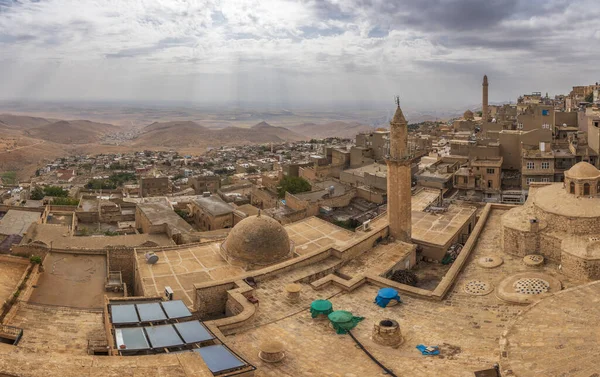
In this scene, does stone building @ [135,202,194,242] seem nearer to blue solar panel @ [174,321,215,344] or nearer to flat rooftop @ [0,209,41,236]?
flat rooftop @ [0,209,41,236]

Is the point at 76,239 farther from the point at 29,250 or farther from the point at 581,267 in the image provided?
the point at 581,267

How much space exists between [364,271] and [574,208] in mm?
8019

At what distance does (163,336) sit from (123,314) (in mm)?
1598

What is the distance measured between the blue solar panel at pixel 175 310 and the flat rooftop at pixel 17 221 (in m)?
14.9

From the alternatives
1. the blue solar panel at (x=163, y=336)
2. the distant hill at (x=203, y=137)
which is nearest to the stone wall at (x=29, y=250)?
the blue solar panel at (x=163, y=336)

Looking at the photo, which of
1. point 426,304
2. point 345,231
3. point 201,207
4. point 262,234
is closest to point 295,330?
point 426,304

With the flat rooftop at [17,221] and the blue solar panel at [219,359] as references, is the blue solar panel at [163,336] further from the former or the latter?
the flat rooftop at [17,221]

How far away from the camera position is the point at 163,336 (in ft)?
36.6

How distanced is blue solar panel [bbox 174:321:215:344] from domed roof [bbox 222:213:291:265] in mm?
7207

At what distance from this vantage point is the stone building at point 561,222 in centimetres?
1728

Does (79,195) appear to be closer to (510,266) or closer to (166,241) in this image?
(166,241)

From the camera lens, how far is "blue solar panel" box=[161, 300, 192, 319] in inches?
491

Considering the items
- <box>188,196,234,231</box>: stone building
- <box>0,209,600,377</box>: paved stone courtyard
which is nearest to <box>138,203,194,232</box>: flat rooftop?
<box>188,196,234,231</box>: stone building

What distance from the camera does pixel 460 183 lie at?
33.1 meters
